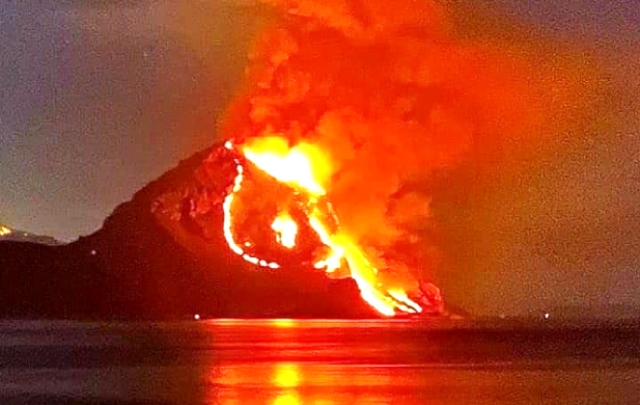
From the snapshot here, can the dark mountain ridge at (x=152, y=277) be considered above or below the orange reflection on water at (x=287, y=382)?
above

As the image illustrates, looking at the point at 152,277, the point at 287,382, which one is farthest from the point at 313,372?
the point at 152,277

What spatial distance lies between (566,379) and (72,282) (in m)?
67.4

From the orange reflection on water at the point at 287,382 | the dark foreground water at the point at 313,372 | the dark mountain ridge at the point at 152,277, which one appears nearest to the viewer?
the orange reflection on water at the point at 287,382

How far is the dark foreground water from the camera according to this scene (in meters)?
19.6

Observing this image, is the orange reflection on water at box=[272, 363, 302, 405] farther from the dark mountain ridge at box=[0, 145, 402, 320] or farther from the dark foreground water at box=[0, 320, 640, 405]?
the dark mountain ridge at box=[0, 145, 402, 320]

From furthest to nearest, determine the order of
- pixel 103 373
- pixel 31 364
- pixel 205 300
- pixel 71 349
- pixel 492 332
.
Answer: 1. pixel 205 300
2. pixel 492 332
3. pixel 71 349
4. pixel 31 364
5. pixel 103 373

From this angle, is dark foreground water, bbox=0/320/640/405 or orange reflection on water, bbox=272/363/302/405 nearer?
orange reflection on water, bbox=272/363/302/405

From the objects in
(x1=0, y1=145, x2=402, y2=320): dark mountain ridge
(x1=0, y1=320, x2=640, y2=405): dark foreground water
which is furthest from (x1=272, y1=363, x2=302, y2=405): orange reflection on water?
(x1=0, y1=145, x2=402, y2=320): dark mountain ridge

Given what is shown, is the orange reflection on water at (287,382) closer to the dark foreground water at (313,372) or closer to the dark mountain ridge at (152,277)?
the dark foreground water at (313,372)

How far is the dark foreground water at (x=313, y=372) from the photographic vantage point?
19.6 m

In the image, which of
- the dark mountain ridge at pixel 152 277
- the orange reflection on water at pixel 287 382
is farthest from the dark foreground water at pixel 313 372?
the dark mountain ridge at pixel 152 277

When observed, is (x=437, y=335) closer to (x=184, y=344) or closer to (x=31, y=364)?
(x=184, y=344)

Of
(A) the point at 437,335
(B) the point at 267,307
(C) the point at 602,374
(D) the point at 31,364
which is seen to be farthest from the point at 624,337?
(B) the point at 267,307

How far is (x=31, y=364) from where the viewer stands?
83.1ft
